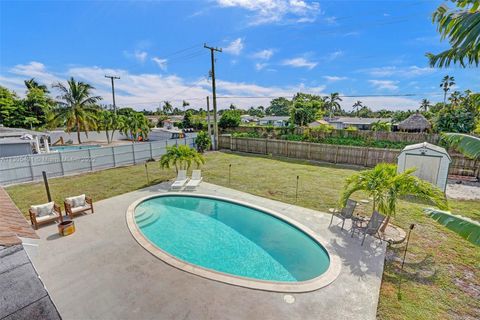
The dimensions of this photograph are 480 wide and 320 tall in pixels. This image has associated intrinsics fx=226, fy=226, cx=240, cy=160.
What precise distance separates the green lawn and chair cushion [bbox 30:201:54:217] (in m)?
2.12

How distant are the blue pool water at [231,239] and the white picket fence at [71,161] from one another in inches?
318

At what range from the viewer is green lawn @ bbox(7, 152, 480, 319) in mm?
4590

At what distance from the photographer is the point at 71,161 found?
14.5 m

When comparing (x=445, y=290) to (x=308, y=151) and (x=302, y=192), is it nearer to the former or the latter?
(x=302, y=192)

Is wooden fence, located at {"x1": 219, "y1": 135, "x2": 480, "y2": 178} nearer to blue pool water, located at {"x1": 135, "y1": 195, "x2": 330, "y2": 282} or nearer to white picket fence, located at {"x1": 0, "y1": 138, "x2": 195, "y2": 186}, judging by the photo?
white picket fence, located at {"x1": 0, "y1": 138, "x2": 195, "y2": 186}

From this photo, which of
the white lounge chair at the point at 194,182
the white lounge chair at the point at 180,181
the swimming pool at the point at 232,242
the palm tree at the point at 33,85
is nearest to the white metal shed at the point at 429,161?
the swimming pool at the point at 232,242

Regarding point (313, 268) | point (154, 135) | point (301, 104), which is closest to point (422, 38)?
point (313, 268)

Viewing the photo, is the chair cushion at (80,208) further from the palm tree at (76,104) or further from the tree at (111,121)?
the tree at (111,121)

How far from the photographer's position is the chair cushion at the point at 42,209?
754 centimetres

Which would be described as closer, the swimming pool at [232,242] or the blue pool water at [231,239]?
the swimming pool at [232,242]

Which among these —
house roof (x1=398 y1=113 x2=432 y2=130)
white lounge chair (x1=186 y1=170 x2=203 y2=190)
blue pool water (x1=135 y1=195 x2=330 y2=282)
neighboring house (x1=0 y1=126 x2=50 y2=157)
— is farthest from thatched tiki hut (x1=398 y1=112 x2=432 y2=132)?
neighboring house (x1=0 y1=126 x2=50 y2=157)

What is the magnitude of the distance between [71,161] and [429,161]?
20705 mm

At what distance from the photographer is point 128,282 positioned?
502 centimetres

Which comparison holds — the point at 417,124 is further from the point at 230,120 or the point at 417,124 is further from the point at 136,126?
the point at 136,126
